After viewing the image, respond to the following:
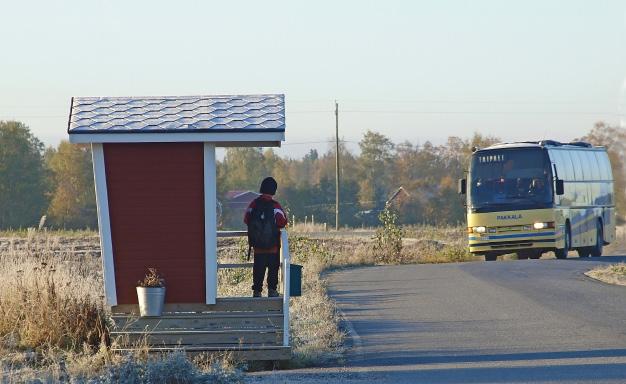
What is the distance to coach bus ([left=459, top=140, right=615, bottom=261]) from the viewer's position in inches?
1423

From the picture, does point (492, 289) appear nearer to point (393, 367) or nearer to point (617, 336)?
point (617, 336)

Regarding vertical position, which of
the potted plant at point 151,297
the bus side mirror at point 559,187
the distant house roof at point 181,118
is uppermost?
the distant house roof at point 181,118

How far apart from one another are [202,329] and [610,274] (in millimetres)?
14610

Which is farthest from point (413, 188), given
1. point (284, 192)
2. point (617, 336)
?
point (617, 336)

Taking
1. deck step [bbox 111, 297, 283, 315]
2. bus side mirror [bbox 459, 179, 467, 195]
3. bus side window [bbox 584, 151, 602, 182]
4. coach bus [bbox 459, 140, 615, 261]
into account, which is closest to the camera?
deck step [bbox 111, 297, 283, 315]

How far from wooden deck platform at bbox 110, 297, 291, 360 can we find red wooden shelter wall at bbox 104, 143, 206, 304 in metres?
0.22

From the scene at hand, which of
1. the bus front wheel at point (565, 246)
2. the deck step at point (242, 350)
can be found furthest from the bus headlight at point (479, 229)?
the deck step at point (242, 350)

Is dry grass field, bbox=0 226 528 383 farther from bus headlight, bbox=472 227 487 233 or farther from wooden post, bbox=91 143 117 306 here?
bus headlight, bbox=472 227 487 233

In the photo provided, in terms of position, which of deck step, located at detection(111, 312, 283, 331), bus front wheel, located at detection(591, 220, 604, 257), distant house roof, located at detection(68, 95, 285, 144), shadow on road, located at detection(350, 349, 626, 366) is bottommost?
bus front wheel, located at detection(591, 220, 604, 257)

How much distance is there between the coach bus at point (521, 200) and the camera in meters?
36.2

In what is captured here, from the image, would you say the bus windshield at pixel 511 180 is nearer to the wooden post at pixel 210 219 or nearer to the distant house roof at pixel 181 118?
the distant house roof at pixel 181 118

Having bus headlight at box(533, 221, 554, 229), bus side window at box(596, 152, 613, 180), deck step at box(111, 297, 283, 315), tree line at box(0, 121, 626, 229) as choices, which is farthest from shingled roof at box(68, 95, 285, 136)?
tree line at box(0, 121, 626, 229)

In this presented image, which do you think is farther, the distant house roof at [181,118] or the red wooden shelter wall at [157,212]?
the red wooden shelter wall at [157,212]

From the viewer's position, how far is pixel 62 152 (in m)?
92.0
